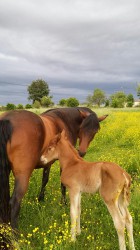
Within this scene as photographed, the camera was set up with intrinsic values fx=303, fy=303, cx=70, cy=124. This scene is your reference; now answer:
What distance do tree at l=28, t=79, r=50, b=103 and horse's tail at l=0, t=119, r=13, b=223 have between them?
111440 mm

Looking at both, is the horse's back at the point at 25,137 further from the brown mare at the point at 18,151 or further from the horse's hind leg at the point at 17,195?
the horse's hind leg at the point at 17,195

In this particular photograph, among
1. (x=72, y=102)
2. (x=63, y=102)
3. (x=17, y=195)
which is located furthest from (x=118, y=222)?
(x=63, y=102)

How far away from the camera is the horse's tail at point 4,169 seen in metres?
4.99

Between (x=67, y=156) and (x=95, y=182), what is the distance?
828 millimetres

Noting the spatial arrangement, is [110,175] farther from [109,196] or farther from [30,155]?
[30,155]

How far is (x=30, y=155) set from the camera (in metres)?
5.11

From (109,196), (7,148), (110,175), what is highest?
(7,148)

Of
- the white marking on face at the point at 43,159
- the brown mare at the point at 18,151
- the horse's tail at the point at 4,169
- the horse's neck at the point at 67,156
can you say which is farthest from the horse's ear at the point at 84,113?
the horse's tail at the point at 4,169

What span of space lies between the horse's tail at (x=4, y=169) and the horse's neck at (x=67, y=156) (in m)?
0.97

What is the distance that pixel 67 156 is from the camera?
543 cm

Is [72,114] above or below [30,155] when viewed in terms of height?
above

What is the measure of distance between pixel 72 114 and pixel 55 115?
0.62m

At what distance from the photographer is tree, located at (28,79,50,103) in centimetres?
11594

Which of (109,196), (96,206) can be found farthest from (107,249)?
(96,206)
